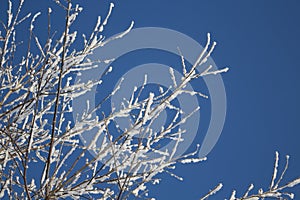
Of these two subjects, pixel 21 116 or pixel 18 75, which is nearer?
pixel 21 116

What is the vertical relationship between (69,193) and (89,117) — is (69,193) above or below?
below

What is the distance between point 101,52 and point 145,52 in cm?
2768

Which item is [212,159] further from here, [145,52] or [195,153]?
[195,153]

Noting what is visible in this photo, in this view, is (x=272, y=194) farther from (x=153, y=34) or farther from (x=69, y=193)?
(x=153, y=34)

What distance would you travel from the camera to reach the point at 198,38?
63.4 ft

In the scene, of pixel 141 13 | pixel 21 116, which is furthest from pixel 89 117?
pixel 141 13

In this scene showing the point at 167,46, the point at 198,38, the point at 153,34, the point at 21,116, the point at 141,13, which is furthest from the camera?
the point at 141,13

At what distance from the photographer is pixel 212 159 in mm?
24312

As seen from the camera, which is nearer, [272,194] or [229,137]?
[272,194]

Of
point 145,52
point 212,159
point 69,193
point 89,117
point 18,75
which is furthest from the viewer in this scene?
point 145,52

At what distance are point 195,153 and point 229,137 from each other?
22.6 meters

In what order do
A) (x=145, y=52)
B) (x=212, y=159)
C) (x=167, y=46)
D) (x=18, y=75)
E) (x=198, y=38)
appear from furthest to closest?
(x=145, y=52) < (x=212, y=159) < (x=167, y=46) < (x=198, y=38) < (x=18, y=75)

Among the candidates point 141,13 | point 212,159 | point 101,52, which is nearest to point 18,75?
point 101,52

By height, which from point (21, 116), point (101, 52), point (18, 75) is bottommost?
point (21, 116)
